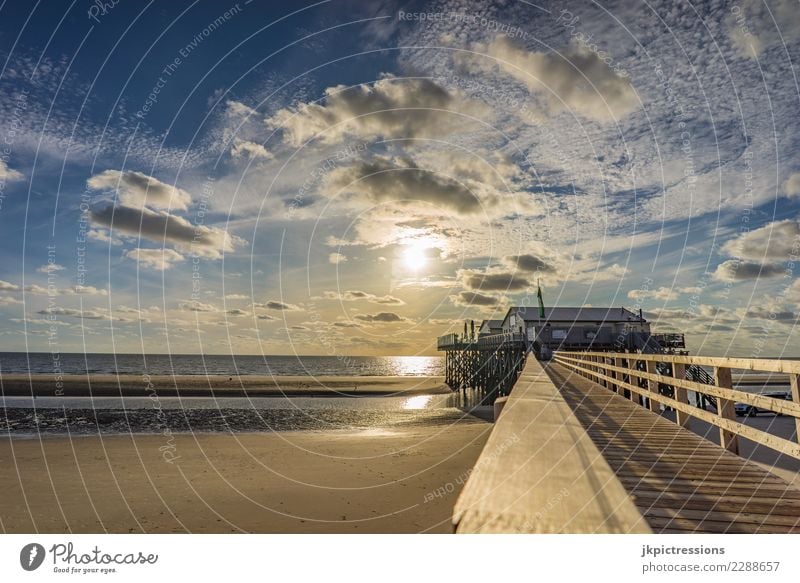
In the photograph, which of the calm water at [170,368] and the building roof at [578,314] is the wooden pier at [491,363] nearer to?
the building roof at [578,314]

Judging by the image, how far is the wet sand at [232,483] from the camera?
29.9 ft

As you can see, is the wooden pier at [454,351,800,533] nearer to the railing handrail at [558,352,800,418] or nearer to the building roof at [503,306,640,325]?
the railing handrail at [558,352,800,418]

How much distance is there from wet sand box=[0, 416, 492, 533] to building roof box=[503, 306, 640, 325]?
1442 inches

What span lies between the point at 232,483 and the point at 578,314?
4891cm

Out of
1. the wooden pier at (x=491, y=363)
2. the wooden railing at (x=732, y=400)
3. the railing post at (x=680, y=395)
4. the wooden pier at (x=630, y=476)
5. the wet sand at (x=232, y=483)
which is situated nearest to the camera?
the wooden pier at (x=630, y=476)

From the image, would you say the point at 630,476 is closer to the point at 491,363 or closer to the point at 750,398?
the point at 750,398

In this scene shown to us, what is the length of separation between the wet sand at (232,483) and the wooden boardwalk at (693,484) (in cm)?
459

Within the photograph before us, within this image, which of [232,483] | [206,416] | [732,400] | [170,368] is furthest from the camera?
[170,368]

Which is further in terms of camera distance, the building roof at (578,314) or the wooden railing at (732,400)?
the building roof at (578,314)

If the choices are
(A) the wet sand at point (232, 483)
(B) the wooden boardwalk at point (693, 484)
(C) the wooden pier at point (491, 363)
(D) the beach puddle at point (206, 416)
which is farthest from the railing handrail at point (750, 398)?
(C) the wooden pier at point (491, 363)

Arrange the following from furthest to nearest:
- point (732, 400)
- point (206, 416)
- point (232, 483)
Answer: point (206, 416)
point (232, 483)
point (732, 400)

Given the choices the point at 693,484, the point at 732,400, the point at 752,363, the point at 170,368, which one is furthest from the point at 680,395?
the point at 170,368

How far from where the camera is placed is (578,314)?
175 feet

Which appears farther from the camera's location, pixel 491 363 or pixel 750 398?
pixel 491 363
